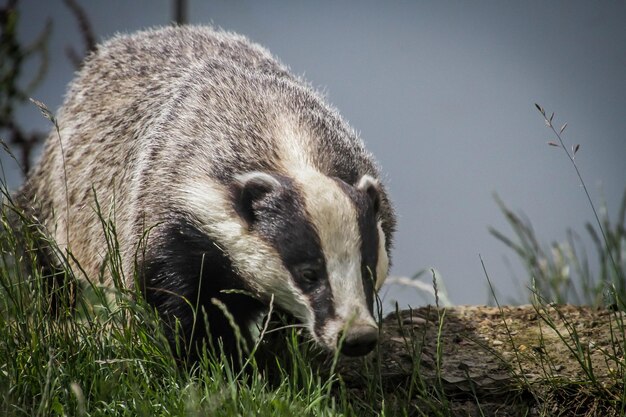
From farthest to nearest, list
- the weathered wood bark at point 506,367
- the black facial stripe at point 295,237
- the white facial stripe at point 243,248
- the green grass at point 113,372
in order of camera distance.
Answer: the weathered wood bark at point 506,367
the white facial stripe at point 243,248
the black facial stripe at point 295,237
the green grass at point 113,372

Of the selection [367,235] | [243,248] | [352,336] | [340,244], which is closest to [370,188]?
[367,235]

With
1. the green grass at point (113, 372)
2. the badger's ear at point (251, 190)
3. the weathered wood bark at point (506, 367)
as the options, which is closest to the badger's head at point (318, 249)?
the badger's ear at point (251, 190)

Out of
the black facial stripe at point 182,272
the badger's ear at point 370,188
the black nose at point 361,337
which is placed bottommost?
the black nose at point 361,337

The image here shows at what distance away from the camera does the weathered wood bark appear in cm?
271

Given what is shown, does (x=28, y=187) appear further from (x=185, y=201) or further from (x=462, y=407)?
(x=462, y=407)

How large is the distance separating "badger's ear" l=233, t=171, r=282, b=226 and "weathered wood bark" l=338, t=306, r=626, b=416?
1.80 ft

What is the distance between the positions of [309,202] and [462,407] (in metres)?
0.86

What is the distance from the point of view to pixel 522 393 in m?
2.82

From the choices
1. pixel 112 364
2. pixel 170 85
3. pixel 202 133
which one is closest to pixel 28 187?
pixel 170 85

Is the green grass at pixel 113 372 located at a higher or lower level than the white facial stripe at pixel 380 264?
lower

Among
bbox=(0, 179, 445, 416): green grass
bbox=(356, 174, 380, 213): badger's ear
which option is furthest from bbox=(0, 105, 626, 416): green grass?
bbox=(356, 174, 380, 213): badger's ear

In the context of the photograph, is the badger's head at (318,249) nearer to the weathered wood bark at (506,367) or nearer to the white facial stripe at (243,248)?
the white facial stripe at (243,248)

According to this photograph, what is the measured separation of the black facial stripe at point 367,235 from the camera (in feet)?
8.36

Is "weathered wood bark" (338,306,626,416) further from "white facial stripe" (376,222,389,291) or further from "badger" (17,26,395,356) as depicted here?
"badger" (17,26,395,356)
